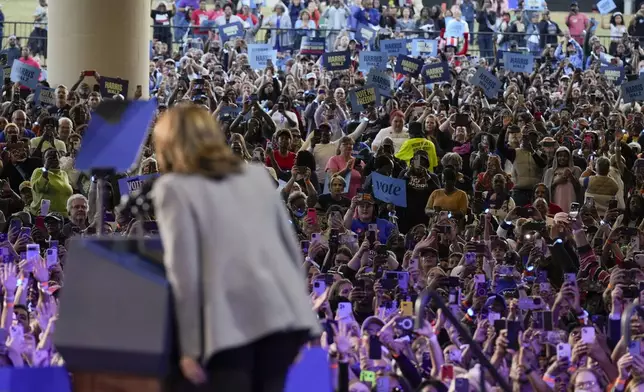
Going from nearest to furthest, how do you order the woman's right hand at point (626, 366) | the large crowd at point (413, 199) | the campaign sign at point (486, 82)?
the woman's right hand at point (626, 366) < the large crowd at point (413, 199) < the campaign sign at point (486, 82)

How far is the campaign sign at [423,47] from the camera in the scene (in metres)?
25.2

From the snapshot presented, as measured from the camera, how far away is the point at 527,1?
1206 inches

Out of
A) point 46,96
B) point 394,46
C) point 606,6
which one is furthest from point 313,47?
point 606,6

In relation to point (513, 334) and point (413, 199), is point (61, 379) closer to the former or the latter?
point (513, 334)

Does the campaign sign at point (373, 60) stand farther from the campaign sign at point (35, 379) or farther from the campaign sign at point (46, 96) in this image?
the campaign sign at point (35, 379)

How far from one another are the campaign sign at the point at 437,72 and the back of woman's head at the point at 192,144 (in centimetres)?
1688

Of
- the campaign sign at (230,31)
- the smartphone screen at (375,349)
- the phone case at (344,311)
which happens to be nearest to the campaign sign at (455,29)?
the campaign sign at (230,31)

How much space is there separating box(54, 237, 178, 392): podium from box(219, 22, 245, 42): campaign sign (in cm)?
2163

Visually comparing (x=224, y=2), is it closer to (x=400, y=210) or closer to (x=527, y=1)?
(x=527, y=1)

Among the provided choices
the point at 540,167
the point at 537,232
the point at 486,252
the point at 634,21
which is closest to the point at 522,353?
the point at 486,252

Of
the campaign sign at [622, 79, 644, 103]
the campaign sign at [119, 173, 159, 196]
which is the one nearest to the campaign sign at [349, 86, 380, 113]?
the campaign sign at [622, 79, 644, 103]

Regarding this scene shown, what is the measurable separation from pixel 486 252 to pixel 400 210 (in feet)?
9.94

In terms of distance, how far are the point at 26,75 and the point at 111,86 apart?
135 cm

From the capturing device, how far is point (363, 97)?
18281 mm
